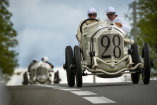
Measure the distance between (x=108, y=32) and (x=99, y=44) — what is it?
0.38m

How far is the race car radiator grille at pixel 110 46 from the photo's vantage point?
985 centimetres

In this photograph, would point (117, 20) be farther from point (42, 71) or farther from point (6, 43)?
point (42, 71)

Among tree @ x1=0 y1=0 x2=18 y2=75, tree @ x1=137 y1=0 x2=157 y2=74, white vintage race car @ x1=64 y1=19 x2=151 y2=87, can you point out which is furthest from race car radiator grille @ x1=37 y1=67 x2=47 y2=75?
tree @ x1=0 y1=0 x2=18 y2=75

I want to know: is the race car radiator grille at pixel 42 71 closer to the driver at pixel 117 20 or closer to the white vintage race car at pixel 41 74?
the white vintage race car at pixel 41 74

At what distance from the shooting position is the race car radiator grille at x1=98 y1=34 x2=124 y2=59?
9852 mm

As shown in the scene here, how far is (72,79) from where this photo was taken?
10.0 m

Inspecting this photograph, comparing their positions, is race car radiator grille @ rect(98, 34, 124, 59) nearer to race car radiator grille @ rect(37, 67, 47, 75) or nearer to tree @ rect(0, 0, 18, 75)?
tree @ rect(0, 0, 18, 75)

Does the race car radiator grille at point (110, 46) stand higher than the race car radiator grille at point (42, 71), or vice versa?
the race car radiator grille at point (42, 71)

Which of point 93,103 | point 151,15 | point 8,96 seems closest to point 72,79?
point 93,103

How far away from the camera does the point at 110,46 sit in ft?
32.3

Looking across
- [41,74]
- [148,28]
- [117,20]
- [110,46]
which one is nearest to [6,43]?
[110,46]

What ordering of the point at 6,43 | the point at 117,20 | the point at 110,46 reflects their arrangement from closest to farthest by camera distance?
the point at 6,43
the point at 110,46
the point at 117,20

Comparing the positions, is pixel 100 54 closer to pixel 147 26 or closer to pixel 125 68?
pixel 125 68

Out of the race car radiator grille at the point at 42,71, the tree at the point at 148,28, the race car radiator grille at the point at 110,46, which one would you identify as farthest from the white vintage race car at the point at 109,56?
the tree at the point at 148,28
